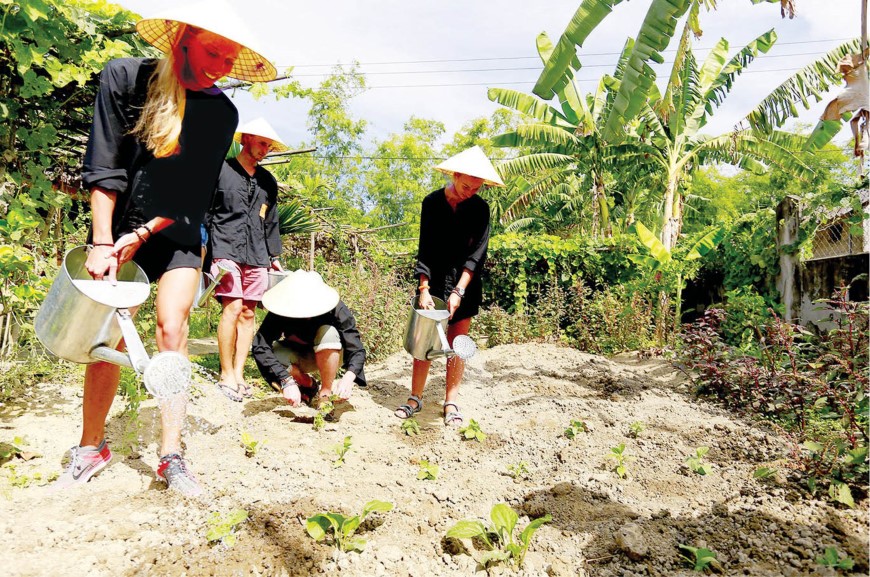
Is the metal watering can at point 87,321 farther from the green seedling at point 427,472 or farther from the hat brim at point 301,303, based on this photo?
the hat brim at point 301,303

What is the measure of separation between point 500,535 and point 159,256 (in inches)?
63.0

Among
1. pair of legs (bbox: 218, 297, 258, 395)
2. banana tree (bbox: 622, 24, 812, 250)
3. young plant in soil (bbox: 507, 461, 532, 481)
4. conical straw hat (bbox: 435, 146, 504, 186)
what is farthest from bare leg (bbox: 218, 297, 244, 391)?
banana tree (bbox: 622, 24, 812, 250)

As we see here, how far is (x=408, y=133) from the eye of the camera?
29.4 meters

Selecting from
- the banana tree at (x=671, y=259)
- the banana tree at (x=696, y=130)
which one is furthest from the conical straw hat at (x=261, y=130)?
the banana tree at (x=696, y=130)

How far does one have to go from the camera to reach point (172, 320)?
217cm

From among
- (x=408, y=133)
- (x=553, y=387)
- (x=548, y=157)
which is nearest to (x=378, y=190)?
(x=408, y=133)

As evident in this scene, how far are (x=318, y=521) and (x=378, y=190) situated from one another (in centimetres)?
2819

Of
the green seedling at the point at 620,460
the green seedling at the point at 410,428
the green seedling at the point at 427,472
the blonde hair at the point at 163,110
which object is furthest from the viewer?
the green seedling at the point at 410,428

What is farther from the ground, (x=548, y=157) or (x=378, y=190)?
(x=378, y=190)

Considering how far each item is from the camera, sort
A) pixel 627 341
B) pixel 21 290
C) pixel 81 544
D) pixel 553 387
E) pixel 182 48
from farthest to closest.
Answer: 1. pixel 627 341
2. pixel 553 387
3. pixel 21 290
4. pixel 182 48
5. pixel 81 544

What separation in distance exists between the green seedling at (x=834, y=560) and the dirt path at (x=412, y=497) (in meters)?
0.03

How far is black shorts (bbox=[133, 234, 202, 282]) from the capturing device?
86.1 inches

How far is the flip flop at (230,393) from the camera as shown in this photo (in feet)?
11.3

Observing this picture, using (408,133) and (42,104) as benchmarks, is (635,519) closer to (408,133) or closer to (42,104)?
(42,104)
